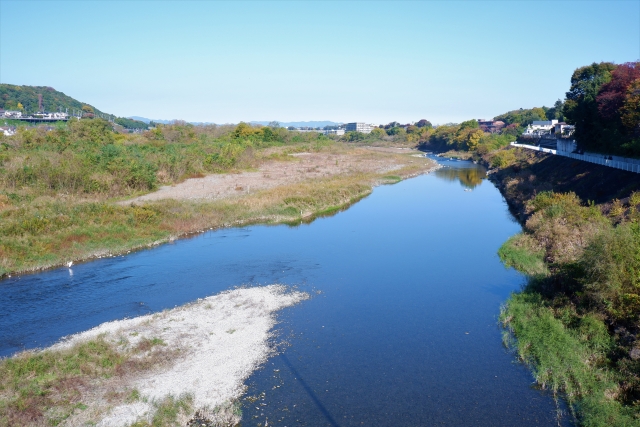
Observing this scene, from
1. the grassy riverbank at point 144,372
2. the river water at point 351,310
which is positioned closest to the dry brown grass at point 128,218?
the river water at point 351,310

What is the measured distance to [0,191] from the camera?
31766 mm

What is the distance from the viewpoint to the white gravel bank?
12.2 metres

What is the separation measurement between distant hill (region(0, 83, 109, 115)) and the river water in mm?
117659

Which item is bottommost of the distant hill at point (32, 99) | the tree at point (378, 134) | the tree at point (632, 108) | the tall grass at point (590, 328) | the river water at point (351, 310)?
the river water at point (351, 310)

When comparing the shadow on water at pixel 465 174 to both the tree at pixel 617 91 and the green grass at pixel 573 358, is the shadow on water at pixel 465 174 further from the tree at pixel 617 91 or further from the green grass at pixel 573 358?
the green grass at pixel 573 358

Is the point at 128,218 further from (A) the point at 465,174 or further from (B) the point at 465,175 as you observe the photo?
(A) the point at 465,174

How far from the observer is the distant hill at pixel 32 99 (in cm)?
A: 12182

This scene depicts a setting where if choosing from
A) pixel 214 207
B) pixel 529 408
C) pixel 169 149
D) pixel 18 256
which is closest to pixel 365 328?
pixel 529 408

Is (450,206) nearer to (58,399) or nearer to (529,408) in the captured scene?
(529,408)

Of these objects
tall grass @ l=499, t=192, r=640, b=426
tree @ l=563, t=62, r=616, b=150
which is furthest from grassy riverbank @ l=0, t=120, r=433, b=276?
tree @ l=563, t=62, r=616, b=150

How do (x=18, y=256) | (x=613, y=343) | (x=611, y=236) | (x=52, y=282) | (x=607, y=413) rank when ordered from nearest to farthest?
(x=607, y=413), (x=613, y=343), (x=611, y=236), (x=52, y=282), (x=18, y=256)

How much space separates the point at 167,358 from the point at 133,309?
188 inches

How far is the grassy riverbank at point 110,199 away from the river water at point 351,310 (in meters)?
1.87

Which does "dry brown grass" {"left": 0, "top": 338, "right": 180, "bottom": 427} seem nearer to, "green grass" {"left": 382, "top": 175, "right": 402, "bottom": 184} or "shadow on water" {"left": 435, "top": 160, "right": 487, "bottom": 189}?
"green grass" {"left": 382, "top": 175, "right": 402, "bottom": 184}
